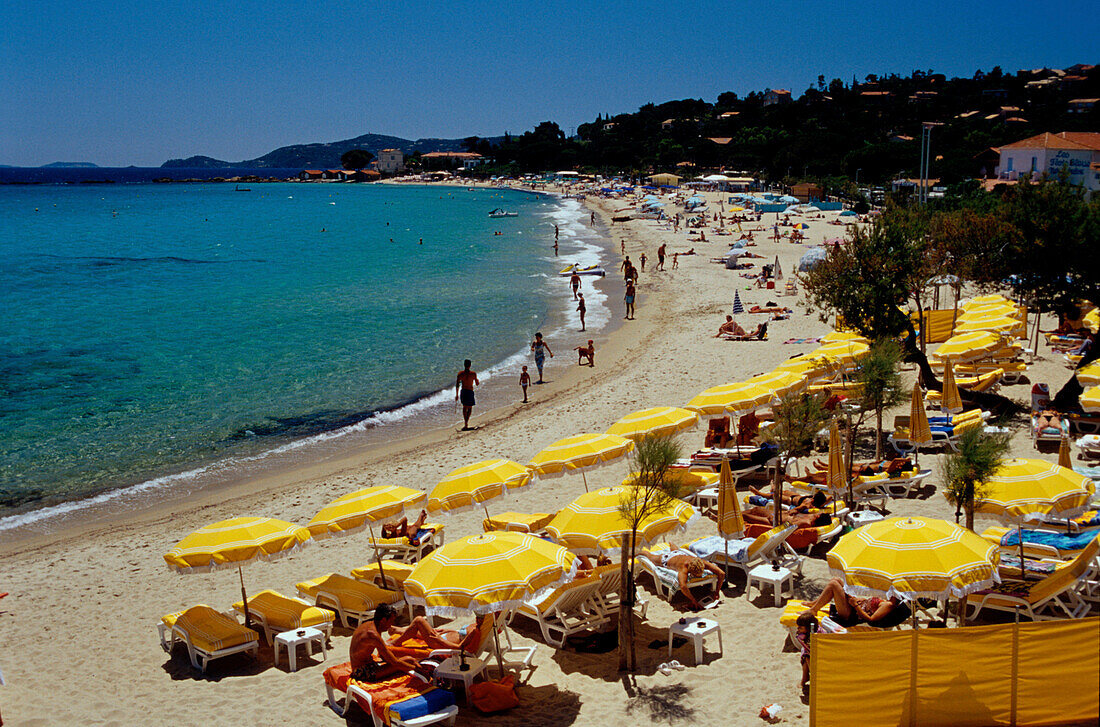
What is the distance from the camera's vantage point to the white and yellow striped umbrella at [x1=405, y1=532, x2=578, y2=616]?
6.43 meters

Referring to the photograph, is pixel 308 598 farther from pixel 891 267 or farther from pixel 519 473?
pixel 891 267

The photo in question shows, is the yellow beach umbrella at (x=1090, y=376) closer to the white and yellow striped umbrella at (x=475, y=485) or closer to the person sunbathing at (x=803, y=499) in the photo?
the person sunbathing at (x=803, y=499)

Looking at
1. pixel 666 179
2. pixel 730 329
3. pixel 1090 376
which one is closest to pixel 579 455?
pixel 1090 376

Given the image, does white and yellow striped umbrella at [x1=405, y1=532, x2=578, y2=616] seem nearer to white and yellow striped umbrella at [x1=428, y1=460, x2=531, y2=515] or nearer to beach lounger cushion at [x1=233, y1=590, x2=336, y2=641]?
white and yellow striped umbrella at [x1=428, y1=460, x2=531, y2=515]

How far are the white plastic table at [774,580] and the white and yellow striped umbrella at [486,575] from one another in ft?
8.05

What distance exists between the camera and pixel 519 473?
941cm

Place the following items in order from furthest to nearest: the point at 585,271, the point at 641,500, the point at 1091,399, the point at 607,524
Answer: the point at 585,271 < the point at 1091,399 < the point at 607,524 < the point at 641,500

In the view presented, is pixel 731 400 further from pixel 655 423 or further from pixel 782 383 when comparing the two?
pixel 655 423

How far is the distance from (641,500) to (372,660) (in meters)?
2.77

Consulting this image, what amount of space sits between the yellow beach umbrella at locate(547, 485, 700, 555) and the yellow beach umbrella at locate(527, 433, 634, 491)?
5.49ft

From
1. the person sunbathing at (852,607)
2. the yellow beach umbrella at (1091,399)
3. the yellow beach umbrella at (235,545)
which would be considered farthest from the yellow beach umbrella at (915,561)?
the yellow beach umbrella at (1091,399)

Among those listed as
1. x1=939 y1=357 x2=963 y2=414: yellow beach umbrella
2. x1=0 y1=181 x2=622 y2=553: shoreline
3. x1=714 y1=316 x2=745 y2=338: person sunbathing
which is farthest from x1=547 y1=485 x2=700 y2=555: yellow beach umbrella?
x1=714 y1=316 x2=745 y2=338: person sunbathing

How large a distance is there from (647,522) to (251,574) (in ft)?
18.7

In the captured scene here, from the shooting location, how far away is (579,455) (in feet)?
32.1
